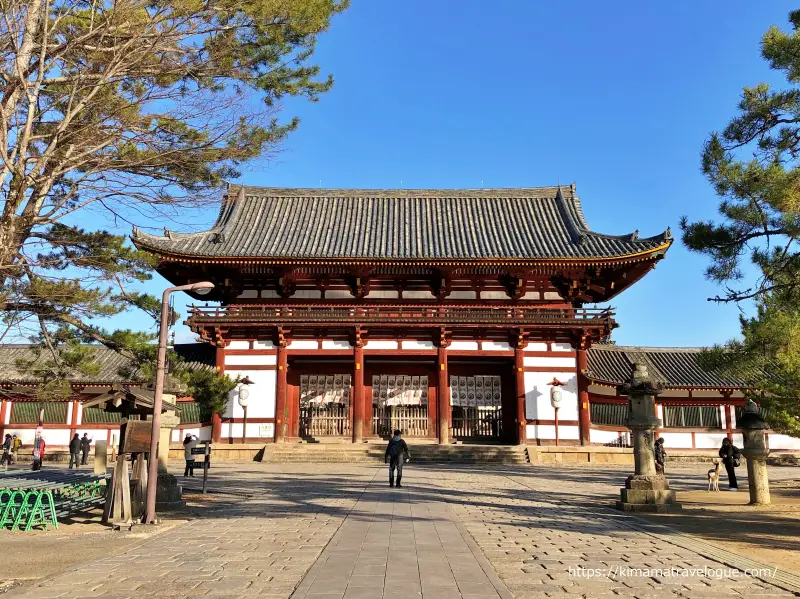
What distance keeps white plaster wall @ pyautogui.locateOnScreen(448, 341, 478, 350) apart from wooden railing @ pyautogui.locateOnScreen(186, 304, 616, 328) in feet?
4.45

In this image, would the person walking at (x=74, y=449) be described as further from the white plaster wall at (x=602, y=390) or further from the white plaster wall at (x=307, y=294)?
the white plaster wall at (x=602, y=390)

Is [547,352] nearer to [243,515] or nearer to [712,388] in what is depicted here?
[712,388]

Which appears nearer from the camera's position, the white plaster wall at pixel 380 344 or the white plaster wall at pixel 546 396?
the white plaster wall at pixel 546 396

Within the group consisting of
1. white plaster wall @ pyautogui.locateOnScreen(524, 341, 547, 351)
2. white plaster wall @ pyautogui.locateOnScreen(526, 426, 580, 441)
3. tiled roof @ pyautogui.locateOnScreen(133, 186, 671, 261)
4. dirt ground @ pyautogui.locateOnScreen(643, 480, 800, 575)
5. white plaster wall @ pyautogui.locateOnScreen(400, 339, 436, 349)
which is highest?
tiled roof @ pyautogui.locateOnScreen(133, 186, 671, 261)

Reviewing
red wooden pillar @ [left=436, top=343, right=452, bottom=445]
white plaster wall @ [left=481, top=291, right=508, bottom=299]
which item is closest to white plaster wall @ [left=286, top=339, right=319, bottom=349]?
red wooden pillar @ [left=436, top=343, right=452, bottom=445]

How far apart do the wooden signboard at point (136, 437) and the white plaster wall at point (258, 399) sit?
13326 mm

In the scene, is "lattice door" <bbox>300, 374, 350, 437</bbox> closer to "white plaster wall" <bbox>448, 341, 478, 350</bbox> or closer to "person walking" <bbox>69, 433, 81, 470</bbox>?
"white plaster wall" <bbox>448, 341, 478, 350</bbox>

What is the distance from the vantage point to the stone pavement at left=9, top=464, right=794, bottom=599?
565cm

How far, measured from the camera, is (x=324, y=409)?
24.8 metres

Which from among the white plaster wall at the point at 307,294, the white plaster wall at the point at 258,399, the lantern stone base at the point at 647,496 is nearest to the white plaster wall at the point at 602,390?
the white plaster wall at the point at 307,294

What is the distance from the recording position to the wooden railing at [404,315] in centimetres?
2308

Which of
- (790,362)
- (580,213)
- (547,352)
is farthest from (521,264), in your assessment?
(790,362)

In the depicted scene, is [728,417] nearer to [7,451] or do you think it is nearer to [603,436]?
[603,436]

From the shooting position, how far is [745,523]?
1012 centimetres
